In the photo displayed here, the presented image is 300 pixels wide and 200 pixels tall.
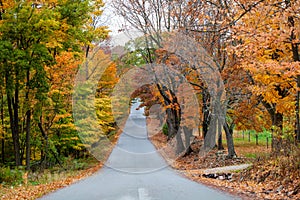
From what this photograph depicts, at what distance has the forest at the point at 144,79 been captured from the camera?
1295 centimetres

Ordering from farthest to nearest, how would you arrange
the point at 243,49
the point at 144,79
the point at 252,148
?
the point at 252,148, the point at 144,79, the point at 243,49

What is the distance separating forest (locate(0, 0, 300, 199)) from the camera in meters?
12.9

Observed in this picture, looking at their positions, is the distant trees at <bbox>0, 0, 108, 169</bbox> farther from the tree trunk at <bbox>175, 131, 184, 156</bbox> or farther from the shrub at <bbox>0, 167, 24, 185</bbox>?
the tree trunk at <bbox>175, 131, 184, 156</bbox>

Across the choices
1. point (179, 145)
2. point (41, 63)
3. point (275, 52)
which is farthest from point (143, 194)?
point (179, 145)

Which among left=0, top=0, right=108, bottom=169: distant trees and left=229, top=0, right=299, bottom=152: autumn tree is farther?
left=0, top=0, right=108, bottom=169: distant trees

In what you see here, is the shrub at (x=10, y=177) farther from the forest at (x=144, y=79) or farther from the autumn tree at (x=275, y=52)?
the autumn tree at (x=275, y=52)

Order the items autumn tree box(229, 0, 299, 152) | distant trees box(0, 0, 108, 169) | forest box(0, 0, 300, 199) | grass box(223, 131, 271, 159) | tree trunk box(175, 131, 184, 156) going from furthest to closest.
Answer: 1. tree trunk box(175, 131, 184, 156)
2. grass box(223, 131, 271, 159)
3. distant trees box(0, 0, 108, 169)
4. forest box(0, 0, 300, 199)
5. autumn tree box(229, 0, 299, 152)

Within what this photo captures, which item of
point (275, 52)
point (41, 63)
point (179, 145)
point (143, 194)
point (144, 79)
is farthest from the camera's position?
point (144, 79)

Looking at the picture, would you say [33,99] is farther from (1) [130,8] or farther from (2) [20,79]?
(1) [130,8]

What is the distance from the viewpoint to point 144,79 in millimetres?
26781

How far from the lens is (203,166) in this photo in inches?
786

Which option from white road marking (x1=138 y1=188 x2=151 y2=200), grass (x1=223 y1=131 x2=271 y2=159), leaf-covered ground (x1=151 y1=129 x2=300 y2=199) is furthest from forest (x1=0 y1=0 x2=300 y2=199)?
white road marking (x1=138 y1=188 x2=151 y2=200)

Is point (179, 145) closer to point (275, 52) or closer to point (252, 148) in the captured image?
point (252, 148)

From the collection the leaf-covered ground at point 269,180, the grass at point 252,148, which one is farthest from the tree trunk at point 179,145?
the leaf-covered ground at point 269,180
